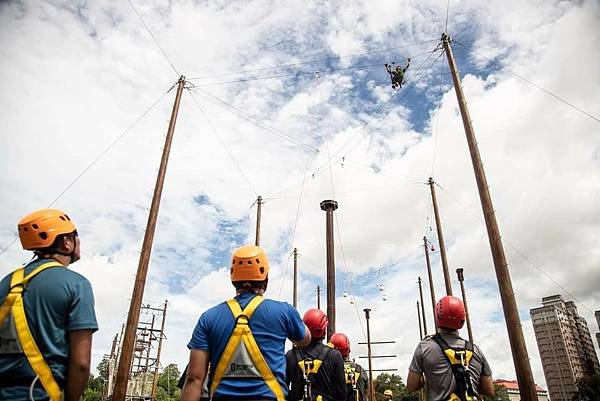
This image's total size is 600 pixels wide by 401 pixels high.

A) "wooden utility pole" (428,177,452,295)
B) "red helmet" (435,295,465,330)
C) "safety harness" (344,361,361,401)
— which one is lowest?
"safety harness" (344,361,361,401)

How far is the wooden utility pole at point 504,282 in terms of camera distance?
22.5ft

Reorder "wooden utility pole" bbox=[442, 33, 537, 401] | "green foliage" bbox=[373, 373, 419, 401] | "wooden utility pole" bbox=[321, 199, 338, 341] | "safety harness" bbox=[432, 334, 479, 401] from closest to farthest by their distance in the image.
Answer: "safety harness" bbox=[432, 334, 479, 401]
"wooden utility pole" bbox=[442, 33, 537, 401]
"wooden utility pole" bbox=[321, 199, 338, 341]
"green foliage" bbox=[373, 373, 419, 401]

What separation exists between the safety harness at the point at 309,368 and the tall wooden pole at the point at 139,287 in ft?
20.0

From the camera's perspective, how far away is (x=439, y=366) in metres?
3.56

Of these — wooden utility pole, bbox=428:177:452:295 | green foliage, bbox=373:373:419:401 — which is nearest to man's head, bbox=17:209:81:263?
wooden utility pole, bbox=428:177:452:295

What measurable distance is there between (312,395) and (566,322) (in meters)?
114

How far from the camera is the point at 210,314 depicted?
2.79 meters

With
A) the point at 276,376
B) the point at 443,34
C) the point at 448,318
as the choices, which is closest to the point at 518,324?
the point at 448,318

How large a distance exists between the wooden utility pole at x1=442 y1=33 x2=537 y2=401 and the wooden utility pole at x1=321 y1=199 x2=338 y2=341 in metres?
13.8

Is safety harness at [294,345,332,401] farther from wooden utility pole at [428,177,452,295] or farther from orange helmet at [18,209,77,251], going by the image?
wooden utility pole at [428,177,452,295]

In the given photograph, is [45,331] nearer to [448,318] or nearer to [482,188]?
[448,318]

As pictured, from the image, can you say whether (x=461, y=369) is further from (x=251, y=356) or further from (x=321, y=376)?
(x=251, y=356)

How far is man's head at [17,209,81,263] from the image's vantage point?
98.3 inches

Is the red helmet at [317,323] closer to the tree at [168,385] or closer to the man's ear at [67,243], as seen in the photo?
the man's ear at [67,243]
